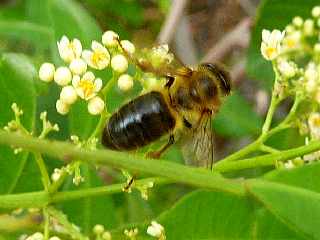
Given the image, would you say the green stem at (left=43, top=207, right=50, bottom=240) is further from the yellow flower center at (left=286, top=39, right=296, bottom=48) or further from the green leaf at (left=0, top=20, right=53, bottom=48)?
the green leaf at (left=0, top=20, right=53, bottom=48)

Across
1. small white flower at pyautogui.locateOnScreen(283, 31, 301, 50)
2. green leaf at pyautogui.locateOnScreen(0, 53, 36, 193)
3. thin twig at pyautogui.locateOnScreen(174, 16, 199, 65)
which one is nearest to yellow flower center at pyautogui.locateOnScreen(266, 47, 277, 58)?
small white flower at pyautogui.locateOnScreen(283, 31, 301, 50)

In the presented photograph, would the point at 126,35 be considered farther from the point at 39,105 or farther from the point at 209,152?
the point at 209,152

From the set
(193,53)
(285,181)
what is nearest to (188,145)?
(285,181)

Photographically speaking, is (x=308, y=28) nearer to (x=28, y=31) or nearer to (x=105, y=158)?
(x=28, y=31)

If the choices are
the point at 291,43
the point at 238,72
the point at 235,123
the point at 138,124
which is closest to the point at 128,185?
the point at 138,124

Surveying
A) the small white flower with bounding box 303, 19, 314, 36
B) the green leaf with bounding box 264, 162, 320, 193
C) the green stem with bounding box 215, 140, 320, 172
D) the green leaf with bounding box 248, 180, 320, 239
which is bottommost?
the green leaf with bounding box 248, 180, 320, 239

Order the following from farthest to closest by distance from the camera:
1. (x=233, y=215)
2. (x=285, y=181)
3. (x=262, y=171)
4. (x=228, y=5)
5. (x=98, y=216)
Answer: (x=228, y=5) < (x=262, y=171) < (x=98, y=216) < (x=233, y=215) < (x=285, y=181)
